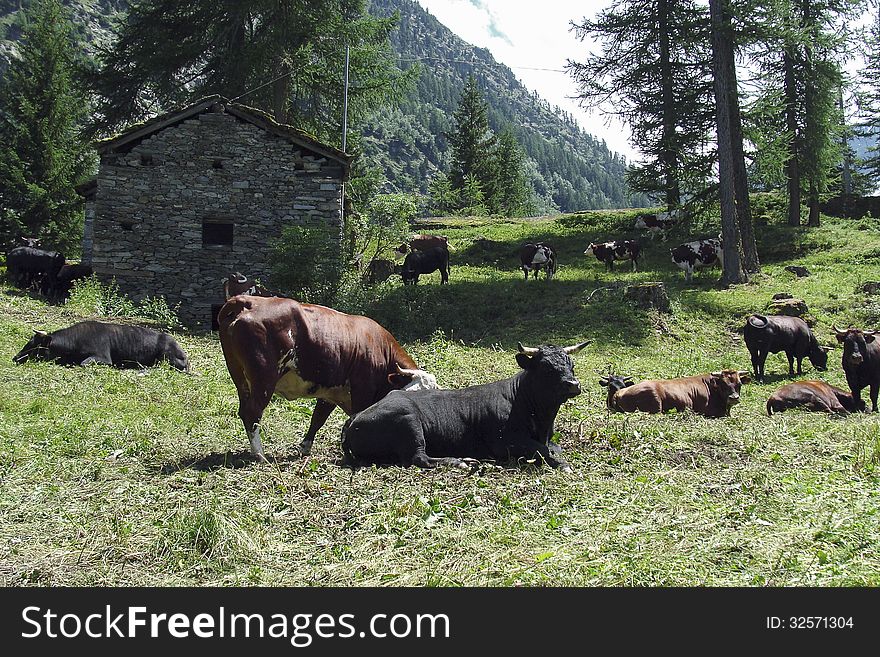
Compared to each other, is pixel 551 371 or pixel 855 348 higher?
pixel 551 371

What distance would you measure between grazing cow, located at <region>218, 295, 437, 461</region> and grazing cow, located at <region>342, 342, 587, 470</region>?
0.60 m

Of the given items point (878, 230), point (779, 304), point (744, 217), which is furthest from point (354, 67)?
point (878, 230)

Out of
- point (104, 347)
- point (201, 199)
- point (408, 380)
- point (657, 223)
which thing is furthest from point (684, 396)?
point (657, 223)

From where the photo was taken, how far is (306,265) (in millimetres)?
19406

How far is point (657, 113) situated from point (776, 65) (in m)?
5.19

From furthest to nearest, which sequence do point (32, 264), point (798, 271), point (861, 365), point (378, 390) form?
point (798, 271) < point (32, 264) < point (861, 365) < point (378, 390)

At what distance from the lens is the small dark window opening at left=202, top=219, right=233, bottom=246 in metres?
21.2

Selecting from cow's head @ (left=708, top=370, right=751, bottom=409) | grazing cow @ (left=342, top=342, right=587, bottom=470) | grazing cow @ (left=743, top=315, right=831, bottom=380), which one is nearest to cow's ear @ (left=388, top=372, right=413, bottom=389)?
grazing cow @ (left=342, top=342, right=587, bottom=470)

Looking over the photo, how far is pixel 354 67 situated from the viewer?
30422mm

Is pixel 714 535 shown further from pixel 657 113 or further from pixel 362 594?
pixel 657 113

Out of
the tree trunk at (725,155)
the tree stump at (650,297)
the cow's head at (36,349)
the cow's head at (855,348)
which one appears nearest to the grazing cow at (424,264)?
the tree stump at (650,297)

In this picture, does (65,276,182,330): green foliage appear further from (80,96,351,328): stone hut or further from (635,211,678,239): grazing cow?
(635,211,678,239): grazing cow

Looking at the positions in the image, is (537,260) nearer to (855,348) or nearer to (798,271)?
(798,271)

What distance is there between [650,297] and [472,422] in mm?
12931
